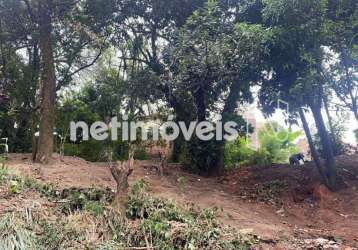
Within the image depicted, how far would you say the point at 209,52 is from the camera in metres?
6.76

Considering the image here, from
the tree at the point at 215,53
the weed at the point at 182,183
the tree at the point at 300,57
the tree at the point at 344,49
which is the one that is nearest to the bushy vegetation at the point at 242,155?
the tree at the point at 215,53

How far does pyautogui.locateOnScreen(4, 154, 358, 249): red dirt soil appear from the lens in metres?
5.30

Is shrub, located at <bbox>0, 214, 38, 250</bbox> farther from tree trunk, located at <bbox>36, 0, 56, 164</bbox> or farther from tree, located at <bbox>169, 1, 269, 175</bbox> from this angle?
tree, located at <bbox>169, 1, 269, 175</bbox>

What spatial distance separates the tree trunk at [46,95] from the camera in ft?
24.6

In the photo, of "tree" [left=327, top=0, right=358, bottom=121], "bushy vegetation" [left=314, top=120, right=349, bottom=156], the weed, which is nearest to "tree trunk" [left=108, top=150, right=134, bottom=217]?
the weed

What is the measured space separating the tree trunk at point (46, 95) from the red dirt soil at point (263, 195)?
0.33 meters

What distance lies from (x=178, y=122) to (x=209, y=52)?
3.51 metres

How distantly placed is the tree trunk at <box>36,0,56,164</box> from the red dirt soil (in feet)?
1.09

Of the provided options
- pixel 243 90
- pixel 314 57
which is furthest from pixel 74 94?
pixel 314 57

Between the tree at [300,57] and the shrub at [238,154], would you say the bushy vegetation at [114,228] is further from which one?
the shrub at [238,154]

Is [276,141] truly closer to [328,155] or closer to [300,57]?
[328,155]

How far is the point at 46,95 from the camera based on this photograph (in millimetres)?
7730

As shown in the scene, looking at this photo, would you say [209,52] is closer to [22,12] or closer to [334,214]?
[334,214]

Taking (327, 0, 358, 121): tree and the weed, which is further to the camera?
the weed
